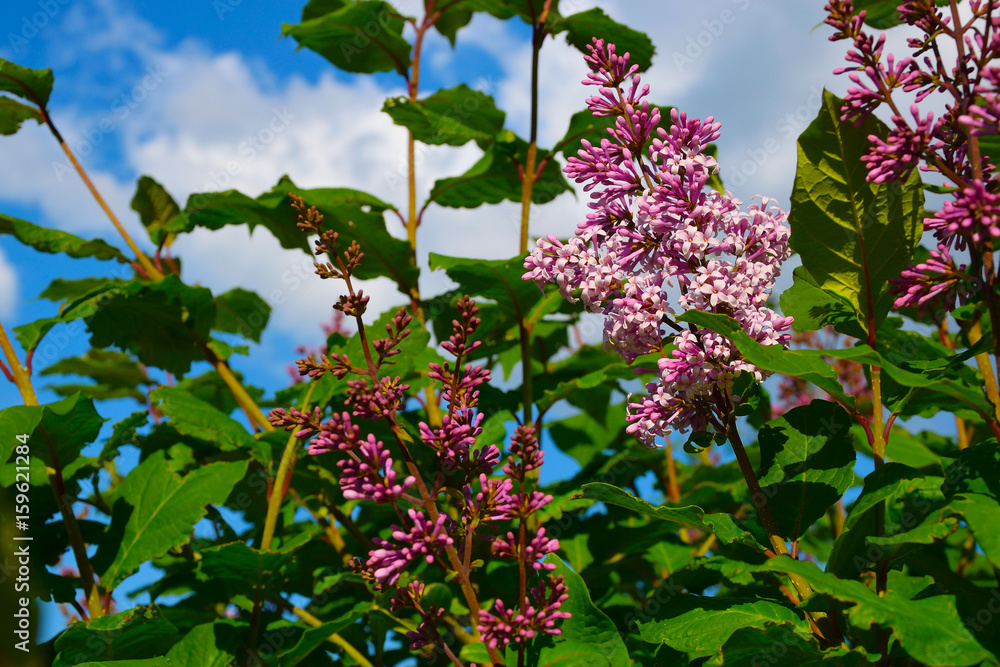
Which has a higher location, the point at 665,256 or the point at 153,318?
the point at 153,318

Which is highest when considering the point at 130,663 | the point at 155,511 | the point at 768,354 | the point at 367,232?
the point at 367,232

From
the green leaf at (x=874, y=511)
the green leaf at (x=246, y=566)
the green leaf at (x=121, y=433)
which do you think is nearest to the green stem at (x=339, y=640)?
the green leaf at (x=246, y=566)

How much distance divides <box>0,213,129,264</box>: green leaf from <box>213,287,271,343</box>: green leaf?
3.52ft

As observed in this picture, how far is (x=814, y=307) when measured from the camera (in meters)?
2.58

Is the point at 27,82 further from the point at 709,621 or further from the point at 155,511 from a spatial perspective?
the point at 709,621

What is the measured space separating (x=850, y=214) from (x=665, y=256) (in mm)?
609

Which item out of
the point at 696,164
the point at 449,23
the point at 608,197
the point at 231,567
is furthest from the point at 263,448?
the point at 449,23

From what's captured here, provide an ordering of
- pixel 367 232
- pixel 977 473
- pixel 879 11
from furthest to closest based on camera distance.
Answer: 1. pixel 367 232
2. pixel 879 11
3. pixel 977 473

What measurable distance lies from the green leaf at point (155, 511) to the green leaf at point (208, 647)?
1.35 ft

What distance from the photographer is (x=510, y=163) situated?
4270 mm

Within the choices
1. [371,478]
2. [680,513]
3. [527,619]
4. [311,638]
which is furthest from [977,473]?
[311,638]

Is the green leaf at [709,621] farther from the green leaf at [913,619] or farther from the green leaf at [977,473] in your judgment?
the green leaf at [977,473]

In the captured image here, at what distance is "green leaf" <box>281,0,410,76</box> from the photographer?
426 cm

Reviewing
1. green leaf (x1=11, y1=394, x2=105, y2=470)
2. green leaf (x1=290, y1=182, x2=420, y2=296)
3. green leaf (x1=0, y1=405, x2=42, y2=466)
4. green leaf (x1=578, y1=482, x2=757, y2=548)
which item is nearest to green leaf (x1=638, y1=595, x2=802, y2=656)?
green leaf (x1=578, y1=482, x2=757, y2=548)
